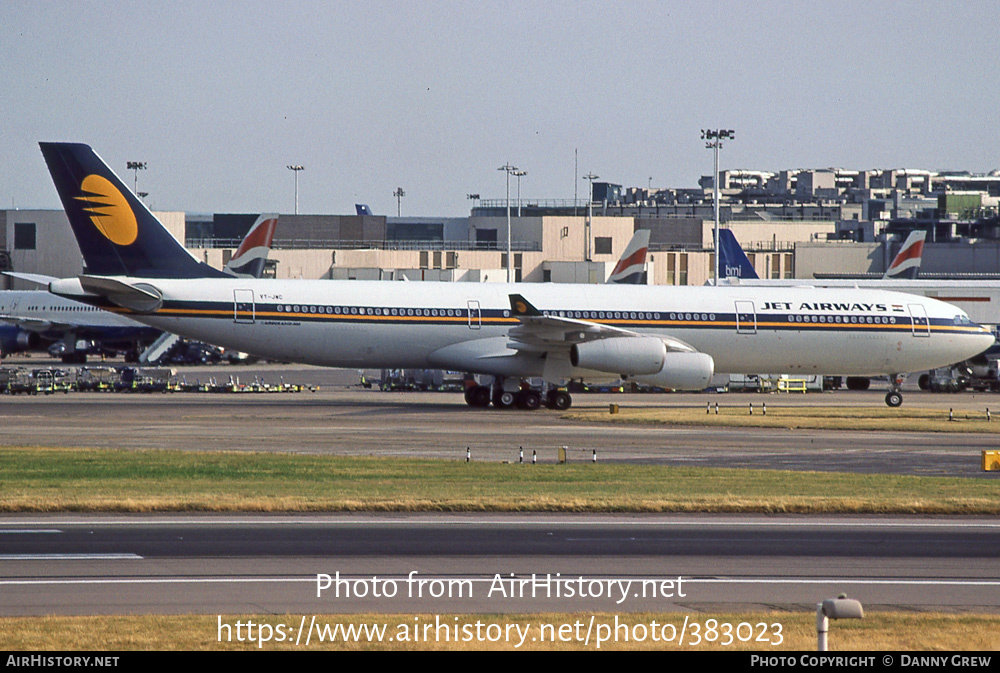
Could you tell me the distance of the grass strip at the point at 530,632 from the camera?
38.3ft

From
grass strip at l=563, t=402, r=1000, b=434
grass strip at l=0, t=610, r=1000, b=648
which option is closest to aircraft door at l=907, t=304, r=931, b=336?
grass strip at l=563, t=402, r=1000, b=434

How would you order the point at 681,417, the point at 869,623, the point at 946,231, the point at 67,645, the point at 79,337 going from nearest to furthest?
1. the point at 67,645
2. the point at 869,623
3. the point at 681,417
4. the point at 79,337
5. the point at 946,231

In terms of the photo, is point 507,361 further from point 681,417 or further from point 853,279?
point 853,279

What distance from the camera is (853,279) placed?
315 ft

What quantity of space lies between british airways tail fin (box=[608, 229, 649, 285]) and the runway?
57.5 metres

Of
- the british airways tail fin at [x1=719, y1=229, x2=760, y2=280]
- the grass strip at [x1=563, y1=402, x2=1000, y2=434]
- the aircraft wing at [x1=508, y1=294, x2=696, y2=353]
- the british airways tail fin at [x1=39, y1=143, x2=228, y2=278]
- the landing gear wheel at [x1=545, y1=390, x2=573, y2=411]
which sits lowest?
the grass strip at [x1=563, y1=402, x2=1000, y2=434]

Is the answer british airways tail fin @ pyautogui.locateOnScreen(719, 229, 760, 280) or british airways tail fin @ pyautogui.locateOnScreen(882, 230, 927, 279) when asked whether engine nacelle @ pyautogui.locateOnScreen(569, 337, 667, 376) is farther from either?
british airways tail fin @ pyautogui.locateOnScreen(882, 230, 927, 279)

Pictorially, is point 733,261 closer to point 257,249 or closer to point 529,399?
point 257,249

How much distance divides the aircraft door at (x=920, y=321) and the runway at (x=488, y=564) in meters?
27.7

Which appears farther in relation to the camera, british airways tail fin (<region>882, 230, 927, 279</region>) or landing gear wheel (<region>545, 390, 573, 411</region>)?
british airways tail fin (<region>882, 230, 927, 279</region>)

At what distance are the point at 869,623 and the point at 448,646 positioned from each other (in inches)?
181

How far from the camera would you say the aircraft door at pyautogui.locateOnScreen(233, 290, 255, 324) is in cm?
4347

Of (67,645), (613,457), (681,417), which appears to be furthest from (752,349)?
(67,645)
